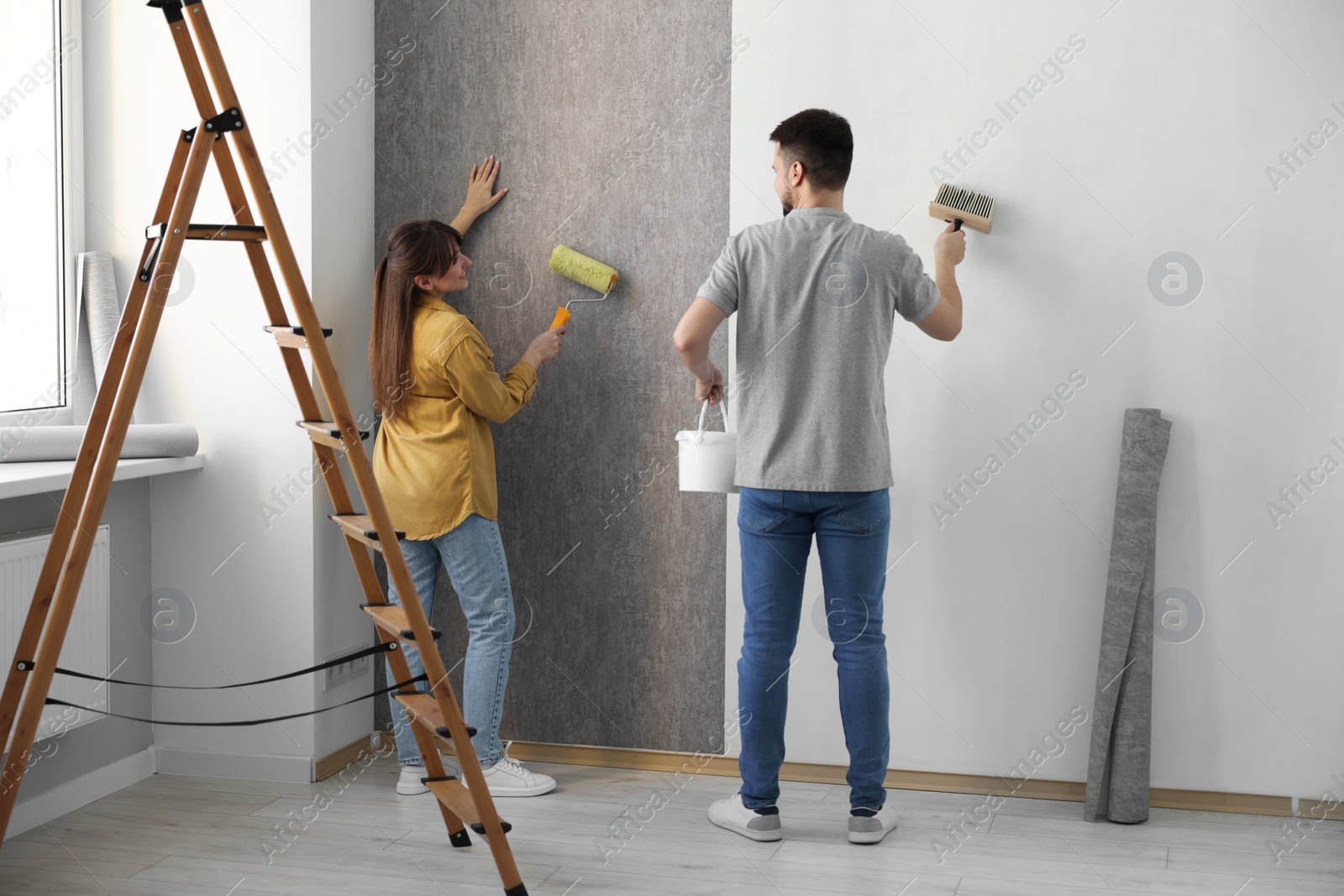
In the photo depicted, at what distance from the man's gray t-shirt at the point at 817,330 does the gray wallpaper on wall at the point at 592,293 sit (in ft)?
1.57

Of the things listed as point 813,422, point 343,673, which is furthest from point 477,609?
point 813,422

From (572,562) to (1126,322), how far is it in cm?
152

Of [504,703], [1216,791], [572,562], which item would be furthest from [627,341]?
[1216,791]

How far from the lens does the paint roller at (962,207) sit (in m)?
2.67

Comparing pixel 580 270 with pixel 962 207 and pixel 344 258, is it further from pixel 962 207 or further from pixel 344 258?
pixel 962 207

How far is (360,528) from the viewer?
211 centimetres

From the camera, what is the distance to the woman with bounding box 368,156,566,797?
2648mm

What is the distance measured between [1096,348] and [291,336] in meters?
1.83

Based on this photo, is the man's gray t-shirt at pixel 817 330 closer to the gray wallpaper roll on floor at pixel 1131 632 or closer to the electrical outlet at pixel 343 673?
the gray wallpaper roll on floor at pixel 1131 632

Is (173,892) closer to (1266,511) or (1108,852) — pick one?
(1108,852)

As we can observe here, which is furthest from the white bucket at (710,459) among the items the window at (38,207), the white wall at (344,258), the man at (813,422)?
the window at (38,207)

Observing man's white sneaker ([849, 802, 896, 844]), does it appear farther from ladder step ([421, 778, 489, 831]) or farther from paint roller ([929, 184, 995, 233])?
paint roller ([929, 184, 995, 233])

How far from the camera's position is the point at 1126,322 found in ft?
8.89

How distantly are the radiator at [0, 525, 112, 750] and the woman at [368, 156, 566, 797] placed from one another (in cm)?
70
